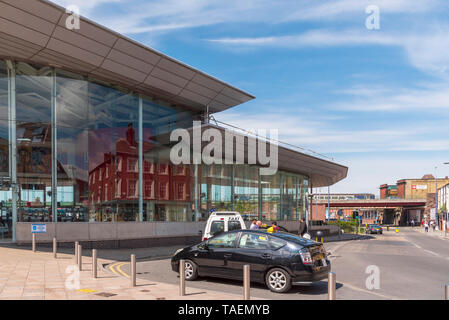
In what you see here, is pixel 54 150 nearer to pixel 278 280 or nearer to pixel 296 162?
pixel 278 280

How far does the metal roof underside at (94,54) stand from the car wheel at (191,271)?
38.6ft

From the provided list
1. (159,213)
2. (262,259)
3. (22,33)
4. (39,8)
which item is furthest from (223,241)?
(159,213)

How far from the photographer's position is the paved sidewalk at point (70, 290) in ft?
30.6

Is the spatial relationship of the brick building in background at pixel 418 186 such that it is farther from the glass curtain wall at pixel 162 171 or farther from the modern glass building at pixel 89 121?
the modern glass building at pixel 89 121

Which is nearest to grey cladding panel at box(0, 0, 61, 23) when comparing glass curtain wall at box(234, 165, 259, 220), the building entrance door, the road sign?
the road sign

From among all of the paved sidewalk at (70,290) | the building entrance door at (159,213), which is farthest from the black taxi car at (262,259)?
the building entrance door at (159,213)

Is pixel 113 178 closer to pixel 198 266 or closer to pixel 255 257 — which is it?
pixel 198 266

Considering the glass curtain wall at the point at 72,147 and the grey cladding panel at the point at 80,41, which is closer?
the grey cladding panel at the point at 80,41

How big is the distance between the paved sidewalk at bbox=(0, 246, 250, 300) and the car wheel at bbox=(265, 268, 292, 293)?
126cm

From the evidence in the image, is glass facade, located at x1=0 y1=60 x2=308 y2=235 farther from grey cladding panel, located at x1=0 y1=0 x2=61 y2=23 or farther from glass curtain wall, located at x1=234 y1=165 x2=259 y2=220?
glass curtain wall, located at x1=234 y1=165 x2=259 y2=220

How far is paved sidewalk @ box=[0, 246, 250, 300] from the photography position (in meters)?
9.31
